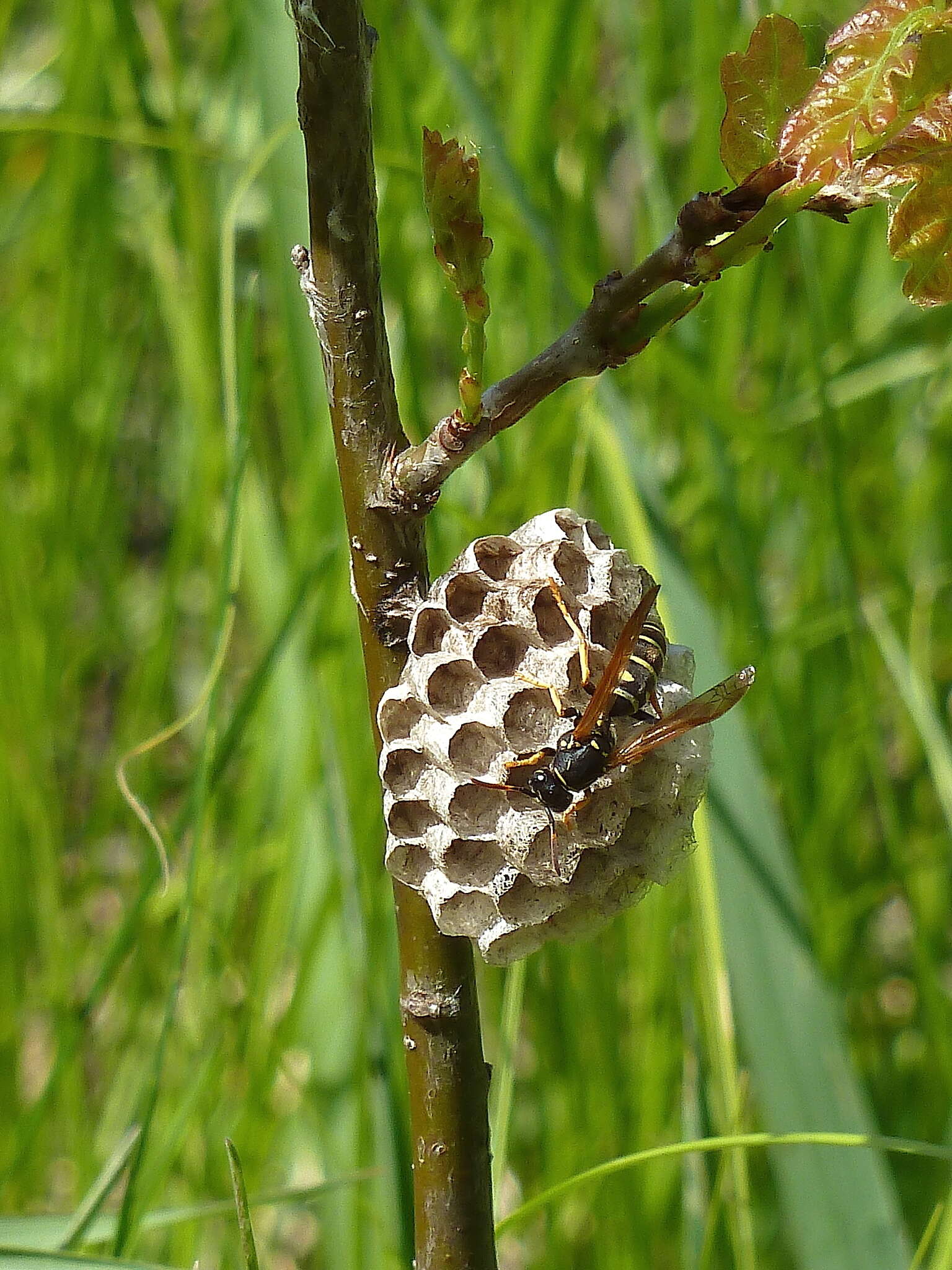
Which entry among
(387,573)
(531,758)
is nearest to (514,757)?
(531,758)

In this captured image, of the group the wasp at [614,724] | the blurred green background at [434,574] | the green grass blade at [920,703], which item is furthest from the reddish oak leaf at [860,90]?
the green grass blade at [920,703]

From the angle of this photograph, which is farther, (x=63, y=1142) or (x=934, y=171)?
(x=63, y=1142)

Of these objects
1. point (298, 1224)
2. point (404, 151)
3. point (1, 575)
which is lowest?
point (298, 1224)

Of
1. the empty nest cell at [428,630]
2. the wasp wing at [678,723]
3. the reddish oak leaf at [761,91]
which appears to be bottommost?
the wasp wing at [678,723]

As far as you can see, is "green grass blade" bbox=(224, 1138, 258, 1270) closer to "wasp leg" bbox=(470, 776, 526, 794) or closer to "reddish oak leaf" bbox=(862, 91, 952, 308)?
"wasp leg" bbox=(470, 776, 526, 794)

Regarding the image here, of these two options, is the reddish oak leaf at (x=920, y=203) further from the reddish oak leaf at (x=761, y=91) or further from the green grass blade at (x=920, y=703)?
the green grass blade at (x=920, y=703)

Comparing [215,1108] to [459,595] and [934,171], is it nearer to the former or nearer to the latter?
[459,595]

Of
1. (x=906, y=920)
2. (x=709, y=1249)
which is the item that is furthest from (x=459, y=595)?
(x=906, y=920)
